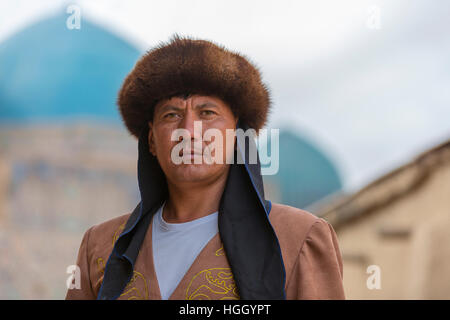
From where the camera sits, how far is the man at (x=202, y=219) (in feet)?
6.47

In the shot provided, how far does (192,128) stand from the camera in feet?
6.95

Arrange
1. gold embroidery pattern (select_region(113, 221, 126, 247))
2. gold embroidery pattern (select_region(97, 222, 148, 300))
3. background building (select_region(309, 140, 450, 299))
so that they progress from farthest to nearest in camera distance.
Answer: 1. background building (select_region(309, 140, 450, 299))
2. gold embroidery pattern (select_region(113, 221, 126, 247))
3. gold embroidery pattern (select_region(97, 222, 148, 300))

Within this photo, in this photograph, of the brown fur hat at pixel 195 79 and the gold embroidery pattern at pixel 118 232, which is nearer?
the brown fur hat at pixel 195 79

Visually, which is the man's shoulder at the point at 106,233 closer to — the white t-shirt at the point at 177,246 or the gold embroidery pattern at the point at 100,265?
the gold embroidery pattern at the point at 100,265

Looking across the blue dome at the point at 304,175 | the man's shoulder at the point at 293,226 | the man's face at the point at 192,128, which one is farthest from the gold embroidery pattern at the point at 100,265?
the blue dome at the point at 304,175

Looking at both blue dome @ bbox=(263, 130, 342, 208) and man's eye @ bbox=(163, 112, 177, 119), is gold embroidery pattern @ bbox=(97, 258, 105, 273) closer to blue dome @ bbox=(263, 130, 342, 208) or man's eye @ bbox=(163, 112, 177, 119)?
man's eye @ bbox=(163, 112, 177, 119)

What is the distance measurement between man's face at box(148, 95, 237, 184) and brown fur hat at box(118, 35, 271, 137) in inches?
1.7

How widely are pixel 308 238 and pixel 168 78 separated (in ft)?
2.61

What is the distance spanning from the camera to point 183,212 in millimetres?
2279

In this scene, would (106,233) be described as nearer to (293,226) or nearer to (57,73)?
(293,226)

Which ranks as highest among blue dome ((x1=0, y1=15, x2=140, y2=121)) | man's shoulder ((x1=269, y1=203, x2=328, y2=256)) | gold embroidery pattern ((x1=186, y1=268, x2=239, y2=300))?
blue dome ((x1=0, y1=15, x2=140, y2=121))

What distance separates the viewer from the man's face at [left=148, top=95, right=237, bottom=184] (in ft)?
7.00

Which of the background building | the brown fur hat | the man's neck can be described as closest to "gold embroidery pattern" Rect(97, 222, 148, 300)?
the man's neck
